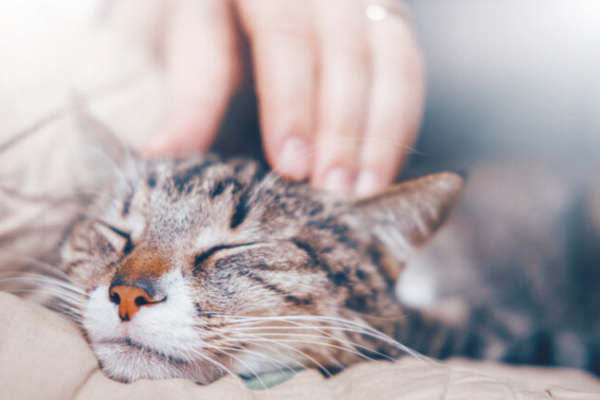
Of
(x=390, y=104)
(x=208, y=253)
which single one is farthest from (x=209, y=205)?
(x=390, y=104)

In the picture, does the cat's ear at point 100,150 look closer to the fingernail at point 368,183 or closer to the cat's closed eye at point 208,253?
the cat's closed eye at point 208,253

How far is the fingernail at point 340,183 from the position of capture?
0.63m

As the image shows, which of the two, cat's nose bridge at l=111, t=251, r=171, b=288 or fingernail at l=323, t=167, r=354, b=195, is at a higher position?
fingernail at l=323, t=167, r=354, b=195

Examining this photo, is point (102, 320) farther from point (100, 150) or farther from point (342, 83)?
point (342, 83)

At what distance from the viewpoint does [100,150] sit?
69 centimetres

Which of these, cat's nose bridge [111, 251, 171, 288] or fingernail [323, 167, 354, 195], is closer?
cat's nose bridge [111, 251, 171, 288]

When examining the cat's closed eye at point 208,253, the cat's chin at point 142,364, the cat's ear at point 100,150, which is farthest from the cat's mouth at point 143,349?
the cat's ear at point 100,150

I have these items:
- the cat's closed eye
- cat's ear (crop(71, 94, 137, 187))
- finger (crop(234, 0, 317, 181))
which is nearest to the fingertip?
finger (crop(234, 0, 317, 181))

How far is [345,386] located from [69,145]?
1.75 ft

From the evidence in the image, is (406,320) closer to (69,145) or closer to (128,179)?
(128,179)

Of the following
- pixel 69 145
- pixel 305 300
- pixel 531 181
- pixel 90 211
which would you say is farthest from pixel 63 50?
pixel 531 181

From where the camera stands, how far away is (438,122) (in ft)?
2.17

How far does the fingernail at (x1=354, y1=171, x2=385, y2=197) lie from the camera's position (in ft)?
2.07

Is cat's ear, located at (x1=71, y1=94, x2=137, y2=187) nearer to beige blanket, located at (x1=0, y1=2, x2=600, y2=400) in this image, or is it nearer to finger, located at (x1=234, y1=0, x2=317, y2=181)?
beige blanket, located at (x1=0, y1=2, x2=600, y2=400)
